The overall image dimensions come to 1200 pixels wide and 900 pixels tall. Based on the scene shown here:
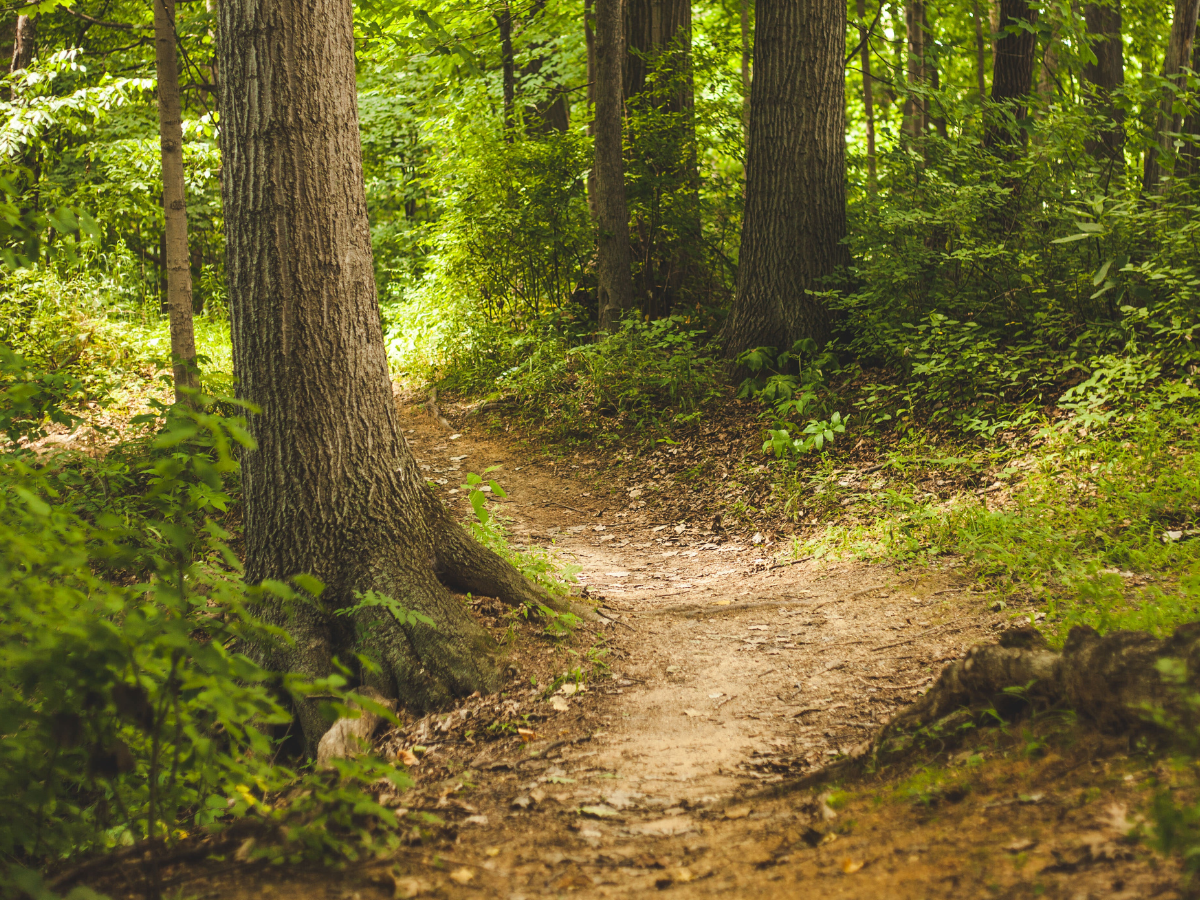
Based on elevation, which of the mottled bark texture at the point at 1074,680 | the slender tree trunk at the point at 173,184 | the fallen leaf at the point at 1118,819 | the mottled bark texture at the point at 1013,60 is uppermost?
the mottled bark texture at the point at 1013,60

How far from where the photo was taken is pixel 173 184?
6570mm

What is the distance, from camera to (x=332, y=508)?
3.86 m

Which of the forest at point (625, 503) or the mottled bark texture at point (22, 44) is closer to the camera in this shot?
the forest at point (625, 503)

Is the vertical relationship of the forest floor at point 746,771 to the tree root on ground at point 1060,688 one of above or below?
below

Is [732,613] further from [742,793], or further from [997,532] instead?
[742,793]

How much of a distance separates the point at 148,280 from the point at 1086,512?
63.7 ft

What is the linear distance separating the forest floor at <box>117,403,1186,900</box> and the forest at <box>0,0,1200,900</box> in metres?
0.02

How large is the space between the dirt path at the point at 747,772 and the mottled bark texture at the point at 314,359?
20.9 inches

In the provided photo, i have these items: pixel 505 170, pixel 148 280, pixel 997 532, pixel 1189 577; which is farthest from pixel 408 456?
pixel 148 280

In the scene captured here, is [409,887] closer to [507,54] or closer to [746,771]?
[746,771]

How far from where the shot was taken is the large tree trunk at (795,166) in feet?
26.8

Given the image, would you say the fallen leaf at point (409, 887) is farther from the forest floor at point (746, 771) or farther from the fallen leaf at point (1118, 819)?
the fallen leaf at point (1118, 819)

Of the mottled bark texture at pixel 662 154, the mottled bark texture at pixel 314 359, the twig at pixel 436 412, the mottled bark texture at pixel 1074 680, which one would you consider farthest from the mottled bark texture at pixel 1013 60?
the mottled bark texture at pixel 1074 680

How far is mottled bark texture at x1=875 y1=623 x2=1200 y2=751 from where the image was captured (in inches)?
82.6
